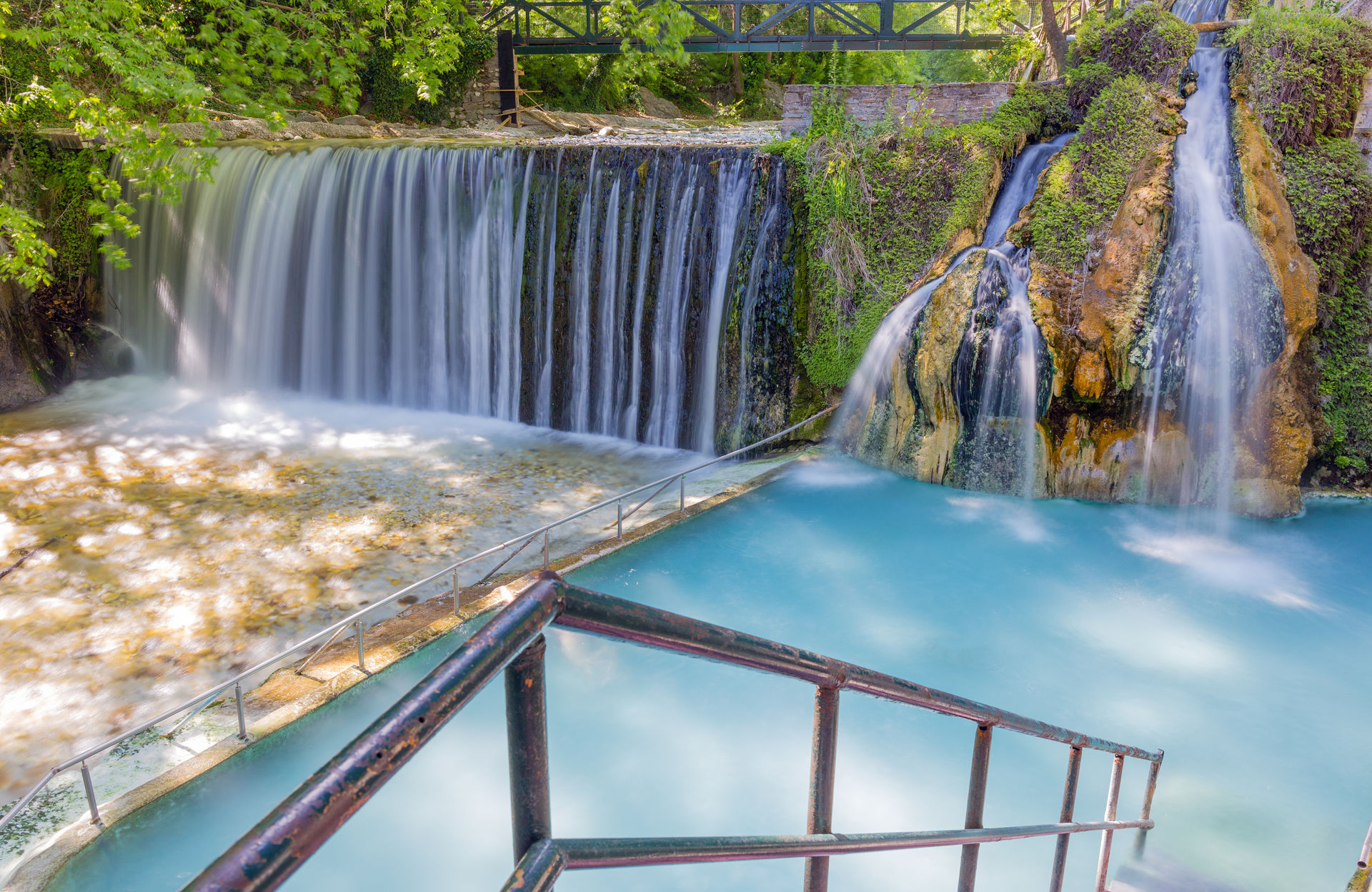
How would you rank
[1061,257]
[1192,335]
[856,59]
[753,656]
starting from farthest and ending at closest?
[856,59], [1061,257], [1192,335], [753,656]

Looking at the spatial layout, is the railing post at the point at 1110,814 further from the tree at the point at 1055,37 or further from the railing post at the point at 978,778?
the tree at the point at 1055,37

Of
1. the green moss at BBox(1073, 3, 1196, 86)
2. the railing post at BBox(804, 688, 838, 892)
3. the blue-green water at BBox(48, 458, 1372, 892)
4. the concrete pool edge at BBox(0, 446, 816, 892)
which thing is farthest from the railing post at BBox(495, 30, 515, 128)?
the railing post at BBox(804, 688, 838, 892)

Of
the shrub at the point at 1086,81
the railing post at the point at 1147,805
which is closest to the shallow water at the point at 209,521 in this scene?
the railing post at the point at 1147,805

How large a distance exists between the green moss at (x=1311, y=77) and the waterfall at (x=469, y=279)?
5149 millimetres

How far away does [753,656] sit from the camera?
4.22 feet

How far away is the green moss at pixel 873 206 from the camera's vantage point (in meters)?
9.79

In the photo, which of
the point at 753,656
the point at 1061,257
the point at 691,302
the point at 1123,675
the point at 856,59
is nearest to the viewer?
the point at 753,656

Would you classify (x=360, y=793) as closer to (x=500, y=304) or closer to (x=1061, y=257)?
(x=1061, y=257)

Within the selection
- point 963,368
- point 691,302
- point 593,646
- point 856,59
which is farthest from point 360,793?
point 856,59

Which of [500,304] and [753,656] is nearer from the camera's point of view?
[753,656]

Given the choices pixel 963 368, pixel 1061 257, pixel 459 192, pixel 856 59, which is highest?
pixel 856 59

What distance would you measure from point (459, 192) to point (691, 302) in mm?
3814

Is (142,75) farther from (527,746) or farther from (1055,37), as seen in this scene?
(1055,37)

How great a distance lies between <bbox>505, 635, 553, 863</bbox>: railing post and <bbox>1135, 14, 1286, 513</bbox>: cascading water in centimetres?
852
